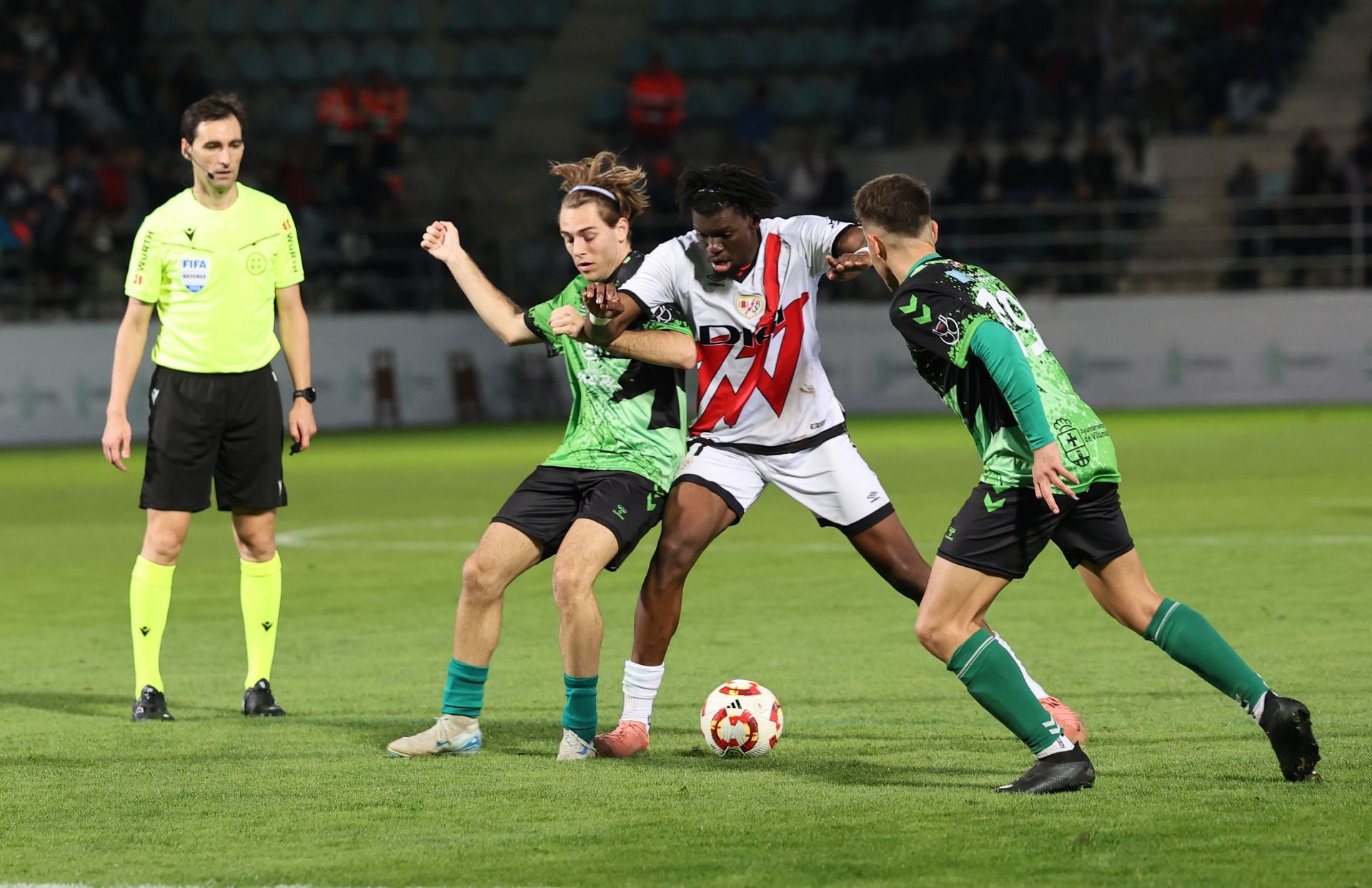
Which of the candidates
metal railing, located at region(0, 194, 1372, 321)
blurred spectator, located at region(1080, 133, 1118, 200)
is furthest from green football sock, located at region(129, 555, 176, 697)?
blurred spectator, located at region(1080, 133, 1118, 200)

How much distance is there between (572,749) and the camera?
6484 mm

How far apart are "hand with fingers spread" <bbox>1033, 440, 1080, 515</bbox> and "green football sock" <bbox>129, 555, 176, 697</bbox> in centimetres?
371

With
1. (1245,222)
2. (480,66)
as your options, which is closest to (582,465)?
(1245,222)

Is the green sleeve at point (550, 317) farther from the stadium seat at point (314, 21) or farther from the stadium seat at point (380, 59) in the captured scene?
the stadium seat at point (314, 21)

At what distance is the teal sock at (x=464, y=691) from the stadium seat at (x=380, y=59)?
28.2 metres

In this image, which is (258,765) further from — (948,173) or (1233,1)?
(1233,1)

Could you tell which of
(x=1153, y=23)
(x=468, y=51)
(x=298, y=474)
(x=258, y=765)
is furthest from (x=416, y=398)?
(x=258, y=765)

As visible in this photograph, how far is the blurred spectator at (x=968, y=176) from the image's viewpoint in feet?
91.8

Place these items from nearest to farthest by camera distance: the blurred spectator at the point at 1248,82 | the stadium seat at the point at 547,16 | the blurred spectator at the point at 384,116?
the blurred spectator at the point at 1248,82, the blurred spectator at the point at 384,116, the stadium seat at the point at 547,16

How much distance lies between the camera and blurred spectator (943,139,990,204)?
2797 centimetres

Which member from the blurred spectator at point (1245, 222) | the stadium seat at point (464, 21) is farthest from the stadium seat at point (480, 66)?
the blurred spectator at point (1245, 222)

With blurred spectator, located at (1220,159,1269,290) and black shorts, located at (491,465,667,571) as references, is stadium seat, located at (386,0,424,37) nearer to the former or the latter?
blurred spectator, located at (1220,159,1269,290)

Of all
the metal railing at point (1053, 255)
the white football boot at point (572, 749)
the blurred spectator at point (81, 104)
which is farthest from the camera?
the blurred spectator at point (81, 104)

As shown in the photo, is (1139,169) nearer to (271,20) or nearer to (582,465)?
(271,20)
